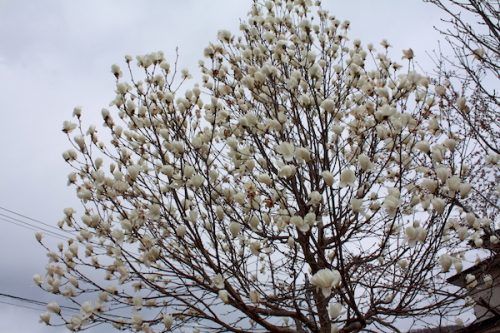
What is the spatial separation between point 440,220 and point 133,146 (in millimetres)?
2576

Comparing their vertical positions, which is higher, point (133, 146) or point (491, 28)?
point (133, 146)

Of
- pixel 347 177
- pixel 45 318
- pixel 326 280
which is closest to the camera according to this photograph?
pixel 326 280

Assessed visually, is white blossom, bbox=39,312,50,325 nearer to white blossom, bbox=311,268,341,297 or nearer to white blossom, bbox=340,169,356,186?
white blossom, bbox=311,268,341,297

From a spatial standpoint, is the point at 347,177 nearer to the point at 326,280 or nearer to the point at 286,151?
the point at 286,151

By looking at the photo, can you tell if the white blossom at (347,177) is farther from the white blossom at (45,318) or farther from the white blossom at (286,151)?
the white blossom at (45,318)

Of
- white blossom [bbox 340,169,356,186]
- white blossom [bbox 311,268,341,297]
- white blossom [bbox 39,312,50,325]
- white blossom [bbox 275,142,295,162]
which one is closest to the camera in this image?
white blossom [bbox 311,268,341,297]

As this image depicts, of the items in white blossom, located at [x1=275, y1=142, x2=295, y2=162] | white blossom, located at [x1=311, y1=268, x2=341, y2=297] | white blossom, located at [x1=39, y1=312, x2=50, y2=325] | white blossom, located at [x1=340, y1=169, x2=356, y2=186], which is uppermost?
white blossom, located at [x1=275, y1=142, x2=295, y2=162]

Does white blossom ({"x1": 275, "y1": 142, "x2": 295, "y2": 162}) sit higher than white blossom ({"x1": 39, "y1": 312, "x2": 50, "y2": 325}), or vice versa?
white blossom ({"x1": 275, "y1": 142, "x2": 295, "y2": 162})

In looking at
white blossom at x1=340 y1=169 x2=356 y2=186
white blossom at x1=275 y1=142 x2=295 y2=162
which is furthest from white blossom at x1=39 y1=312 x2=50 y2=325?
white blossom at x1=340 y1=169 x2=356 y2=186

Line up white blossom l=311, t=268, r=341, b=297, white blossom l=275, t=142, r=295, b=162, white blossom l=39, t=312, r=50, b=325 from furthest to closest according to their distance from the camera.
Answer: white blossom l=39, t=312, r=50, b=325
white blossom l=275, t=142, r=295, b=162
white blossom l=311, t=268, r=341, b=297

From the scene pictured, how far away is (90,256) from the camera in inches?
143

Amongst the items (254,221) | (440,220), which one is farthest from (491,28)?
(254,221)

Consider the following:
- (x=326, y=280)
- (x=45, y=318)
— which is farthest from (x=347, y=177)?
(x=45, y=318)

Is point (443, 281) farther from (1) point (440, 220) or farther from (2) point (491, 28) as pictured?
(2) point (491, 28)
